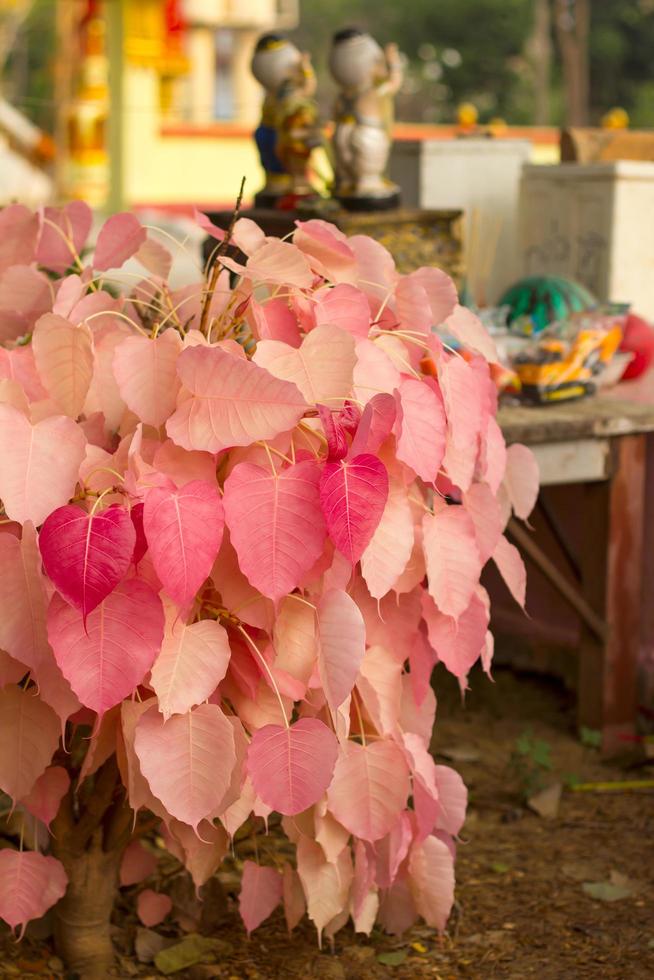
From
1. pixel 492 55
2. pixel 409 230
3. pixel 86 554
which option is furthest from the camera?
pixel 492 55

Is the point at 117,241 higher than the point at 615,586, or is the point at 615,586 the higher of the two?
the point at 117,241

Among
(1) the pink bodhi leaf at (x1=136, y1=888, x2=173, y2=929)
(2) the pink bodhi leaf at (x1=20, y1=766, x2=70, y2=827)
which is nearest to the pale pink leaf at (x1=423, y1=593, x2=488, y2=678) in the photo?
(2) the pink bodhi leaf at (x1=20, y1=766, x2=70, y2=827)

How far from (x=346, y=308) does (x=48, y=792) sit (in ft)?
1.94

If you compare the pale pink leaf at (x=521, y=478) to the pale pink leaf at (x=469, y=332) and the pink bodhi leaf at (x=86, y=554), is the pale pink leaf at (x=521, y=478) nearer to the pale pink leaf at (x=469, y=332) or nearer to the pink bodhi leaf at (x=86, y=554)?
the pale pink leaf at (x=469, y=332)

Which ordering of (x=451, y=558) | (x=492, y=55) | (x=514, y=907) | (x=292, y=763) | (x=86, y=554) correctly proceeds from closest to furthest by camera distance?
1. (x=86, y=554)
2. (x=292, y=763)
3. (x=451, y=558)
4. (x=514, y=907)
5. (x=492, y=55)

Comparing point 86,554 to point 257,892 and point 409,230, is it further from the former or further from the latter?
point 409,230

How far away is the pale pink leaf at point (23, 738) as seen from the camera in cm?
137

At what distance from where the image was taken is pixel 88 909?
1650 mm

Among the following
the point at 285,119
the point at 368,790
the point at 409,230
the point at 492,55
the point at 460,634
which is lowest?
the point at 368,790

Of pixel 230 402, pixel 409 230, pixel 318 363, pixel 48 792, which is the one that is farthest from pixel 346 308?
pixel 409 230

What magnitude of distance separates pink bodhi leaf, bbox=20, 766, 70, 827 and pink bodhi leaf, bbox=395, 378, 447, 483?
1.63 feet

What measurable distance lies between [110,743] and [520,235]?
223 cm

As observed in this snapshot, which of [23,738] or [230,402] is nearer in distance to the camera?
[230,402]

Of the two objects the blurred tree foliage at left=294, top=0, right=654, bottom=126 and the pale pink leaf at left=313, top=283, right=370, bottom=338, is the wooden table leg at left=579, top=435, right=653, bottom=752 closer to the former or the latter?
the pale pink leaf at left=313, top=283, right=370, bottom=338
